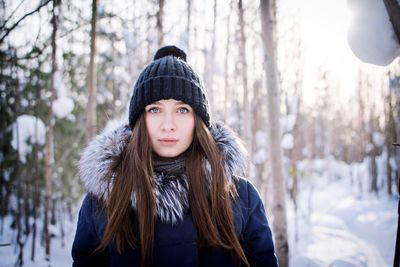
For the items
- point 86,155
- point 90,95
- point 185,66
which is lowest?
point 86,155

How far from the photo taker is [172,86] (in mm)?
1559

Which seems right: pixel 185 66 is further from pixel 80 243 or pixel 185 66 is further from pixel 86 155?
pixel 80 243

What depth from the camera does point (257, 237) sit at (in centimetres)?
156

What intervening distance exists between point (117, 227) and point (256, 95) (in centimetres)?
636

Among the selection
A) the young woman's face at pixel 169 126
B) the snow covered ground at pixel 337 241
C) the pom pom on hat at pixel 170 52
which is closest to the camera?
the young woman's face at pixel 169 126

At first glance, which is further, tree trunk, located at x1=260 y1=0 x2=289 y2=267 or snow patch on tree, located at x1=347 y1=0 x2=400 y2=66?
tree trunk, located at x1=260 y1=0 x2=289 y2=267

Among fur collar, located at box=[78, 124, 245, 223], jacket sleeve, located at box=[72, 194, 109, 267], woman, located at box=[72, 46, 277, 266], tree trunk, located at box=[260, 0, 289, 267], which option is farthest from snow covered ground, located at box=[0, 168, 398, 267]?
jacket sleeve, located at box=[72, 194, 109, 267]

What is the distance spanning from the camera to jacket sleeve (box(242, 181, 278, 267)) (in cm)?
153

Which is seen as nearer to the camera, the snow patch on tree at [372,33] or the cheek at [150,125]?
the snow patch on tree at [372,33]

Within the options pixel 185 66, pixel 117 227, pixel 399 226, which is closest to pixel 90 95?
pixel 185 66

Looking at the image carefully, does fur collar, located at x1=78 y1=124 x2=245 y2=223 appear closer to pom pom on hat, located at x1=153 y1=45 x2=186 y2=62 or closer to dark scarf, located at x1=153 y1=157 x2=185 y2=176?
dark scarf, located at x1=153 y1=157 x2=185 y2=176

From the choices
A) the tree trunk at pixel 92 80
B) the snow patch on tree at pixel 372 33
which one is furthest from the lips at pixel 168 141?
the tree trunk at pixel 92 80

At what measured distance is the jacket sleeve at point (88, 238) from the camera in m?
1.47

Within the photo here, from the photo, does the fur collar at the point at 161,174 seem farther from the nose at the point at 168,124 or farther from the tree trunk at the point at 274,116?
the tree trunk at the point at 274,116
